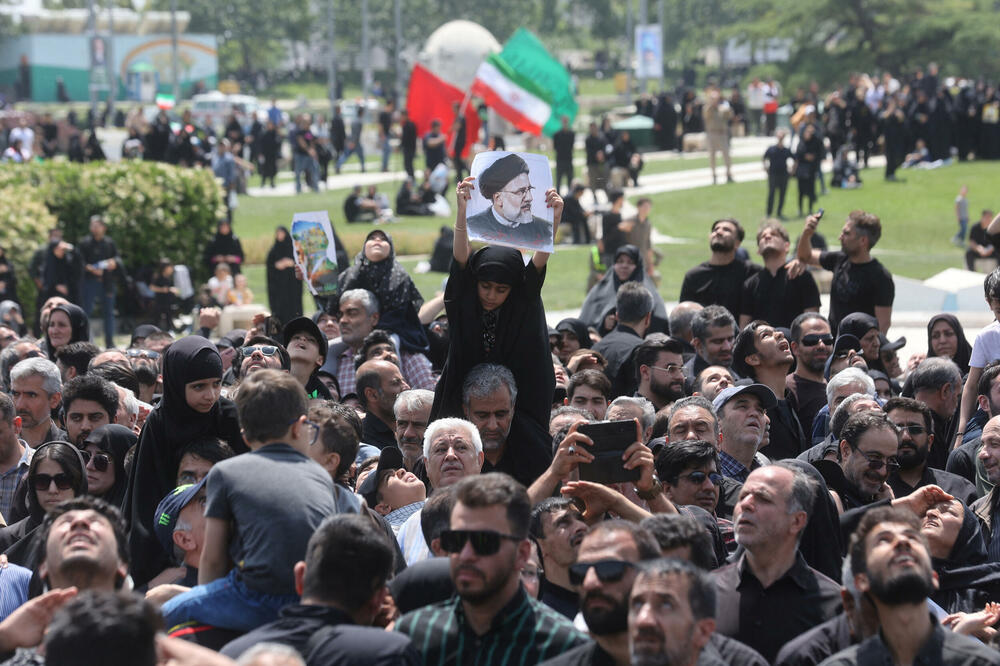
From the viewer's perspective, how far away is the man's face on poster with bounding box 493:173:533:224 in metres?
7.33

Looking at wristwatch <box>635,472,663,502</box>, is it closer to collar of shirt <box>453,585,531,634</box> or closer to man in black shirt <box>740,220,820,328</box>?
collar of shirt <box>453,585,531,634</box>

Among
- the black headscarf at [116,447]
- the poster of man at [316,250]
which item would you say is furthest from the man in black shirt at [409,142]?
the black headscarf at [116,447]

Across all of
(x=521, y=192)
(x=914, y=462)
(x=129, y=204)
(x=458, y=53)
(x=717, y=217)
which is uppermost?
(x=458, y=53)

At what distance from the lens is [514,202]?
7.34 metres

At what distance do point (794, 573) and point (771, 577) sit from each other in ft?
0.27

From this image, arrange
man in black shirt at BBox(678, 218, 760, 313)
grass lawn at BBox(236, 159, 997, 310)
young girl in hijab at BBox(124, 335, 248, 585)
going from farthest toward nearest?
grass lawn at BBox(236, 159, 997, 310), man in black shirt at BBox(678, 218, 760, 313), young girl in hijab at BBox(124, 335, 248, 585)

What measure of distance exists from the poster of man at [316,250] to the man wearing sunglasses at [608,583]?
6.72 metres

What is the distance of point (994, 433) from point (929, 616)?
247cm

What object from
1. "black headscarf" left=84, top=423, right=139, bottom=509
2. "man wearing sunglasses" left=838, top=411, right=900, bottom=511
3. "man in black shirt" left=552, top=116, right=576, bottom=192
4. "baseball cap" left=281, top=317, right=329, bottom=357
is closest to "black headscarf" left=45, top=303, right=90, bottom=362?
"baseball cap" left=281, top=317, right=329, bottom=357

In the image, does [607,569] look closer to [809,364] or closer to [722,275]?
[809,364]

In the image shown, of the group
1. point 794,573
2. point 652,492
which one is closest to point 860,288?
point 652,492

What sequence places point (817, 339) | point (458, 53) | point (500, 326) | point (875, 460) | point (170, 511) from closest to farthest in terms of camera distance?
point (170, 511) < point (875, 460) < point (500, 326) < point (817, 339) < point (458, 53)

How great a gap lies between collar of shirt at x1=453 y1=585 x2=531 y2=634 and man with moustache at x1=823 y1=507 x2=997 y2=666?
921mm

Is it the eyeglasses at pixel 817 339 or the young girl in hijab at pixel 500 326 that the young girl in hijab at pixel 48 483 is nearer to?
the young girl in hijab at pixel 500 326
